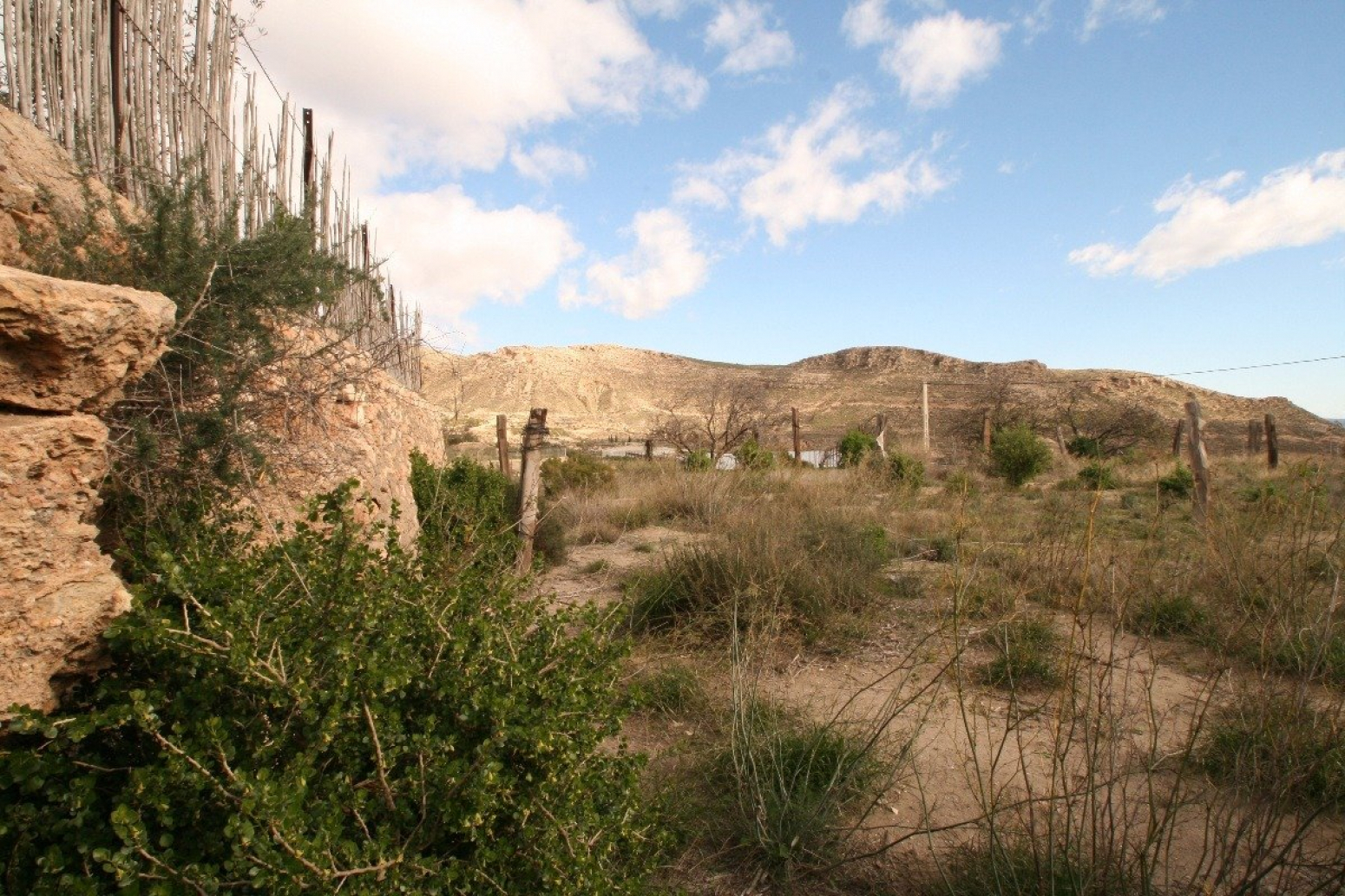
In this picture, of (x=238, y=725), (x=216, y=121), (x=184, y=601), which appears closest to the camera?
(x=238, y=725)

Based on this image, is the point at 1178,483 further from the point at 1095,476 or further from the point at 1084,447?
the point at 1084,447

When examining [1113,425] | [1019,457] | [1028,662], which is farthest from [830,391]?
[1028,662]

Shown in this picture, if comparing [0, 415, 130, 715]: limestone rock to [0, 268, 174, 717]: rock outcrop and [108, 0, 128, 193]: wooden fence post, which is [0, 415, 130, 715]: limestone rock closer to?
[0, 268, 174, 717]: rock outcrop

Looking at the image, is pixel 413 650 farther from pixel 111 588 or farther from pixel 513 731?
pixel 111 588

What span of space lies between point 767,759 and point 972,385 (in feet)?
138

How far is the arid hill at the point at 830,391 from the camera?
3312 cm

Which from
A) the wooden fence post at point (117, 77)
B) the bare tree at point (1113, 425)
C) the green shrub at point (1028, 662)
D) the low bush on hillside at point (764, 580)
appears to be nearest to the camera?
the wooden fence post at point (117, 77)

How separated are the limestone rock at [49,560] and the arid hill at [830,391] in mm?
22415

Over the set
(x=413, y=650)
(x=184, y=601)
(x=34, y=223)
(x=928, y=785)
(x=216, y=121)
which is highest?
(x=216, y=121)

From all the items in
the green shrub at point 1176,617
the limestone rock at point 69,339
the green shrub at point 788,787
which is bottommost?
the green shrub at point 788,787

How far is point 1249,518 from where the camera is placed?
11.4ft

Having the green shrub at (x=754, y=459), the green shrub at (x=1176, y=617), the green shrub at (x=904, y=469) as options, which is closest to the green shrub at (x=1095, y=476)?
the green shrub at (x=904, y=469)

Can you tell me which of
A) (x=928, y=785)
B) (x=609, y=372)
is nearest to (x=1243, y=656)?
(x=928, y=785)

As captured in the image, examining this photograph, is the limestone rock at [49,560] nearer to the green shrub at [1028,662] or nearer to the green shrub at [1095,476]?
the green shrub at [1028,662]
